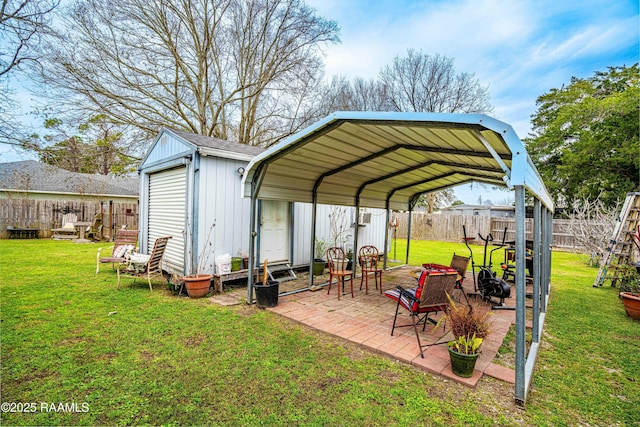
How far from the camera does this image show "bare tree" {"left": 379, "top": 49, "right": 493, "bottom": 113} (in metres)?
18.1

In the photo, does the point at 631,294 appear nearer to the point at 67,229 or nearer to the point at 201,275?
the point at 201,275

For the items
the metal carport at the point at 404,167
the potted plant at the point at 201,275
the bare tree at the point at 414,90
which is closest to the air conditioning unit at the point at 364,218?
the metal carport at the point at 404,167

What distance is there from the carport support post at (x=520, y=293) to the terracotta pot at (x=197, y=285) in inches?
187

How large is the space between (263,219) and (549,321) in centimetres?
544

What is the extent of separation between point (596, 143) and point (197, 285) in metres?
17.3

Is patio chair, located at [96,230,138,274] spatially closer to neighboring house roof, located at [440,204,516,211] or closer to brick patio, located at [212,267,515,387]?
brick patio, located at [212,267,515,387]

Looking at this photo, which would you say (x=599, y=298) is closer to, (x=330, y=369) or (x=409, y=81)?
(x=330, y=369)

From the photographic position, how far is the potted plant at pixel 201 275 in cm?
536

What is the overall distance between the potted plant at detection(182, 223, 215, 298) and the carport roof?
5.84 feet

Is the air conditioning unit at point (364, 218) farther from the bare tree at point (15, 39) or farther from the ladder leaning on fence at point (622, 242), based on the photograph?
the bare tree at point (15, 39)

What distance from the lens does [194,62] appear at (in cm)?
1339

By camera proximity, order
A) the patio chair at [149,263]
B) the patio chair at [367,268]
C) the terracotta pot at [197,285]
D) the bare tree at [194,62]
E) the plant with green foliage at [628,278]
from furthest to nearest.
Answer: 1. the bare tree at [194,62]
2. the patio chair at [367,268]
3. the patio chair at [149,263]
4. the terracotta pot at [197,285]
5. the plant with green foliage at [628,278]

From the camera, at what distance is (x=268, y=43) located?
13914 millimetres

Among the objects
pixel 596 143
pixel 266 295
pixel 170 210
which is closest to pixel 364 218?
pixel 266 295
